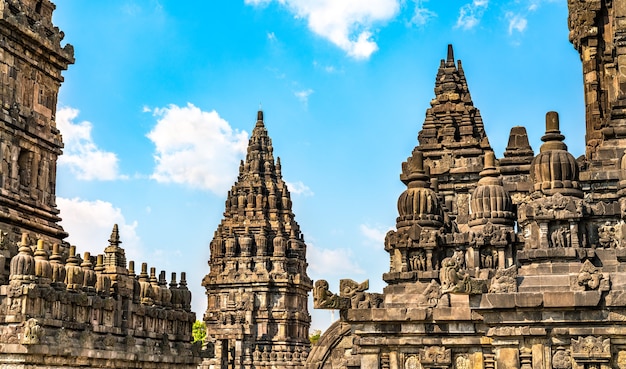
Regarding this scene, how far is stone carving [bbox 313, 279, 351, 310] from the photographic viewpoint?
83.2 ft

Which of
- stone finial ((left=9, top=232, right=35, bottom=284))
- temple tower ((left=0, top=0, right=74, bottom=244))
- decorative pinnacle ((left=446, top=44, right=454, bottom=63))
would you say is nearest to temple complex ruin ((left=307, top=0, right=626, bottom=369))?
decorative pinnacle ((left=446, top=44, right=454, bottom=63))

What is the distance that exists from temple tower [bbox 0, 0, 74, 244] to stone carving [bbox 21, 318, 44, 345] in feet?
14.0

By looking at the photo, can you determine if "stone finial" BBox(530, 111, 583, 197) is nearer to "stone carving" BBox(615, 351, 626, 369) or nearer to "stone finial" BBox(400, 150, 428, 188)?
"stone carving" BBox(615, 351, 626, 369)

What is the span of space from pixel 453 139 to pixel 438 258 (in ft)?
30.6

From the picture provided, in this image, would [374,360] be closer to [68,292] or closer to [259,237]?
[68,292]

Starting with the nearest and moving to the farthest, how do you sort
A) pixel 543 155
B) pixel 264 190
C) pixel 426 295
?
pixel 543 155 < pixel 426 295 < pixel 264 190

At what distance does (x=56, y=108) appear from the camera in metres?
38.2

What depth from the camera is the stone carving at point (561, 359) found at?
18594mm

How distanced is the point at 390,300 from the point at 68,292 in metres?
11.1

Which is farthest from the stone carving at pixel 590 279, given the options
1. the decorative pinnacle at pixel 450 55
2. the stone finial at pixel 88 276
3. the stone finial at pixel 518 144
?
the decorative pinnacle at pixel 450 55

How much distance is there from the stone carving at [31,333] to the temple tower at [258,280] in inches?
1652

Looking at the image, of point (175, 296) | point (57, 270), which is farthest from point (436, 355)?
point (175, 296)

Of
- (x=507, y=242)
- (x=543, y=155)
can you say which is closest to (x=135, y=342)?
(x=507, y=242)

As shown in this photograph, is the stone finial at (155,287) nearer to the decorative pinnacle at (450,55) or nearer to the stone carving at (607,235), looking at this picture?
the decorative pinnacle at (450,55)
